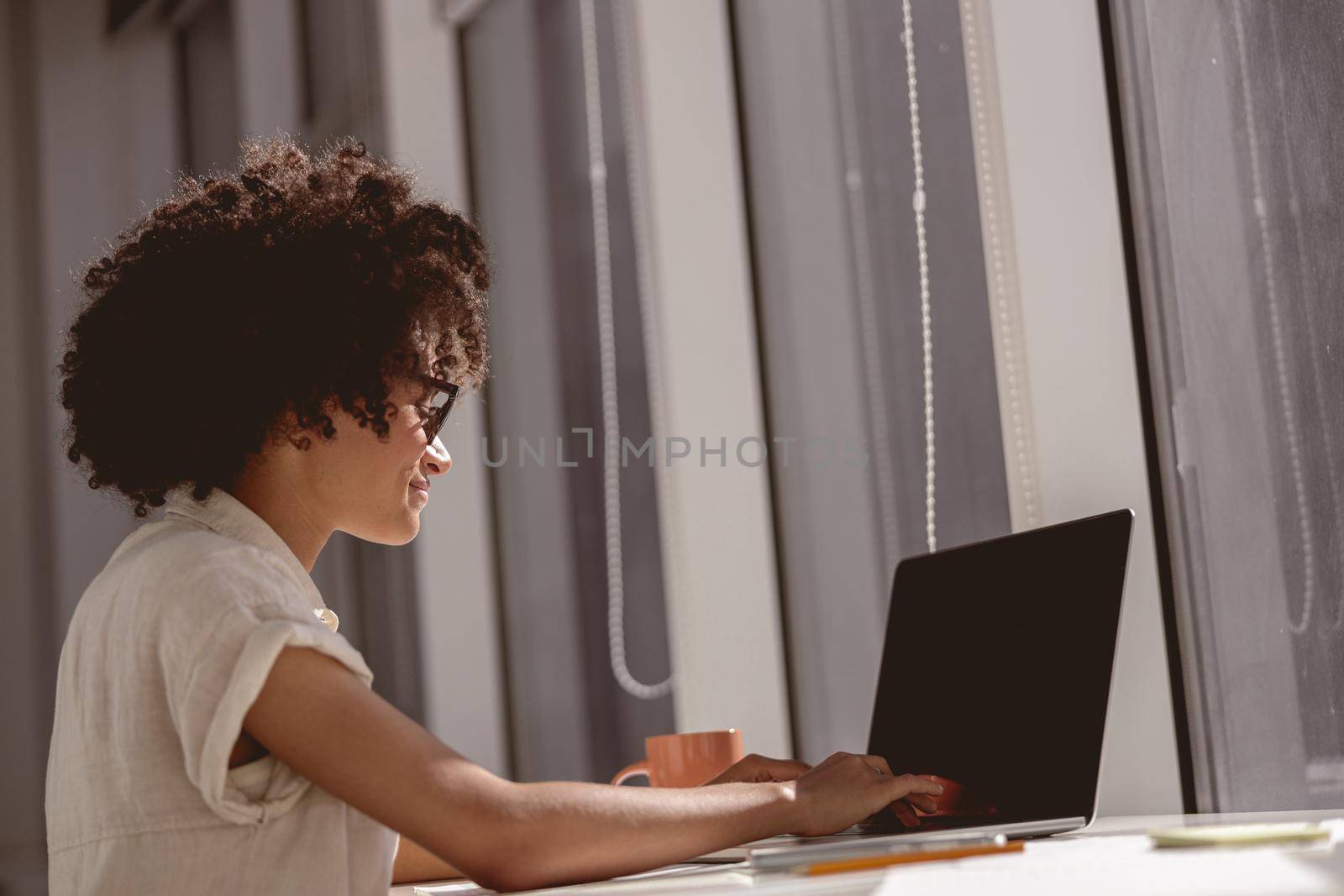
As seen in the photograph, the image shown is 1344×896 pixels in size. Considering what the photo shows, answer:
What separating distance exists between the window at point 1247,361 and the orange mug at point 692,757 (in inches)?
15.3

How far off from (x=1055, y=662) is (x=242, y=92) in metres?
1.81

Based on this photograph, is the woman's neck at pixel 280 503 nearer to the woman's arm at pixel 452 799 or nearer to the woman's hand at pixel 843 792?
the woman's arm at pixel 452 799

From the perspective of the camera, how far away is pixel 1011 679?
1.09 m

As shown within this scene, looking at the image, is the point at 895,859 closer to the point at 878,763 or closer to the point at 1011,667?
the point at 878,763

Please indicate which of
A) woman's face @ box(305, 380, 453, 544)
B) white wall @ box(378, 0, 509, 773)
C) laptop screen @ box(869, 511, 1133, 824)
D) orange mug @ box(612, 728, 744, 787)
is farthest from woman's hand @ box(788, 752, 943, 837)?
white wall @ box(378, 0, 509, 773)

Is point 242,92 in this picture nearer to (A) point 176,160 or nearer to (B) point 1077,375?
(A) point 176,160

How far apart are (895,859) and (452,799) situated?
0.83 ft

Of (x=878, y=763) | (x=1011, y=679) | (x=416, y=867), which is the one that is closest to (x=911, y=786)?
(x=878, y=763)

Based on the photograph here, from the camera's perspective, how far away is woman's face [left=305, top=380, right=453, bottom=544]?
1032 mm

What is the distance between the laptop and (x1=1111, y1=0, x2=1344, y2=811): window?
0.15m

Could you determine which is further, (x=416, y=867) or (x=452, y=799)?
(x=416, y=867)

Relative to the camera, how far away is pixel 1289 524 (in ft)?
3.51

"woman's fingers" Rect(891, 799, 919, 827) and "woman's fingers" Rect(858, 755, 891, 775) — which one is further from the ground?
"woman's fingers" Rect(858, 755, 891, 775)

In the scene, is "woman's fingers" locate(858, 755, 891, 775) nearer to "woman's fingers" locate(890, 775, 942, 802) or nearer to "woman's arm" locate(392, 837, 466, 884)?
"woman's fingers" locate(890, 775, 942, 802)
